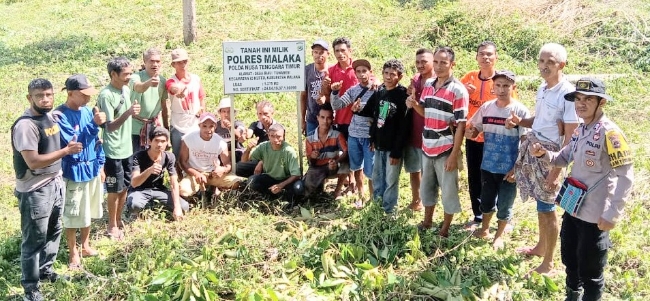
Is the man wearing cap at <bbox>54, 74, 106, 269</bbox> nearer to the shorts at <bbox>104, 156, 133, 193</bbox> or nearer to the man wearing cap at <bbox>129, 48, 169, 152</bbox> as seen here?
the shorts at <bbox>104, 156, 133, 193</bbox>

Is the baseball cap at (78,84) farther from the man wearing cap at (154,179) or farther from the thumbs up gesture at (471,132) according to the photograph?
the thumbs up gesture at (471,132)

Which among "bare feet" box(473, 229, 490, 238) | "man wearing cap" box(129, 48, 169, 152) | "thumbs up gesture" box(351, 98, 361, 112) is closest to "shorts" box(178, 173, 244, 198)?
"man wearing cap" box(129, 48, 169, 152)

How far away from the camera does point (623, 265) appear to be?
514 cm

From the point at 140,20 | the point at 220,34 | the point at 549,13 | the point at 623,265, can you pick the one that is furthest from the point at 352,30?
the point at 623,265

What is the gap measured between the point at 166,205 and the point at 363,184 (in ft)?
7.37

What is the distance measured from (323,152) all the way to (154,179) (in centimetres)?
186

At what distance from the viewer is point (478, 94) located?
5.64 m

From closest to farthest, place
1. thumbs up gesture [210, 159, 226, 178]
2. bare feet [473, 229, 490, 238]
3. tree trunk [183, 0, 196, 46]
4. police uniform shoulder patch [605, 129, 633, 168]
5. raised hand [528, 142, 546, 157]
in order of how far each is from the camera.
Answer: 1. police uniform shoulder patch [605, 129, 633, 168]
2. raised hand [528, 142, 546, 157]
3. bare feet [473, 229, 490, 238]
4. thumbs up gesture [210, 159, 226, 178]
5. tree trunk [183, 0, 196, 46]

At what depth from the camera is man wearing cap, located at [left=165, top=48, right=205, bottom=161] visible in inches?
259

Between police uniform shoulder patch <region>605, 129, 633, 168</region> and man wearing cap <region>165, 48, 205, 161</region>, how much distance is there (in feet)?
14.6

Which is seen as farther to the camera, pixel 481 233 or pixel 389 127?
pixel 389 127

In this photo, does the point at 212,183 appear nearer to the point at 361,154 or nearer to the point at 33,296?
the point at 361,154

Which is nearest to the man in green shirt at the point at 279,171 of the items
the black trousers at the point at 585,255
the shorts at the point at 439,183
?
the shorts at the point at 439,183

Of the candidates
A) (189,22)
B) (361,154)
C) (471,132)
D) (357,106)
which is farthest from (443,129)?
(189,22)
